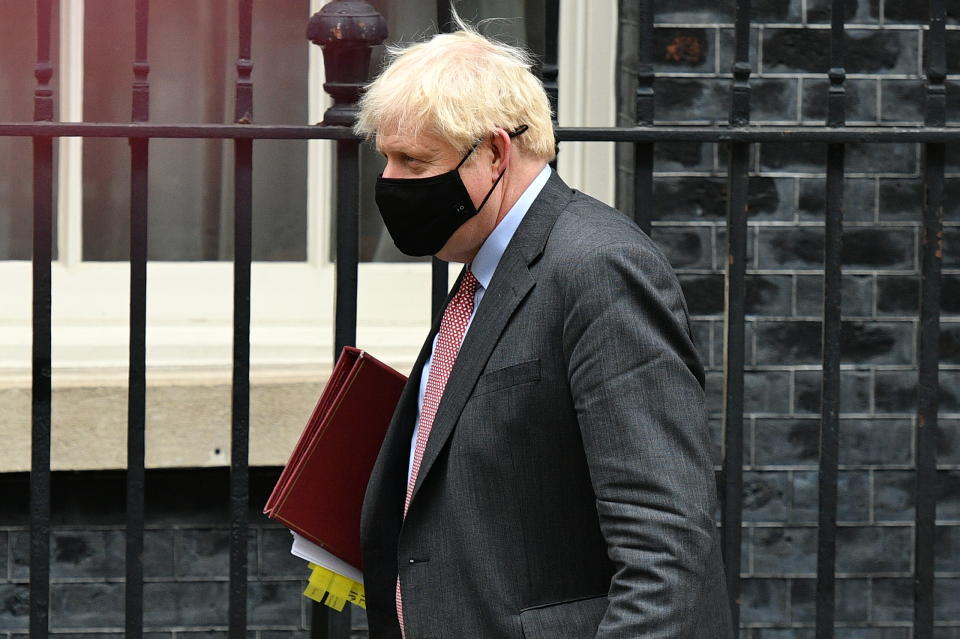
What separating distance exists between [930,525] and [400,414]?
1201 mm

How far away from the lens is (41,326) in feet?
8.62

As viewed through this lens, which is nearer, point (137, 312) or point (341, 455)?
point (341, 455)

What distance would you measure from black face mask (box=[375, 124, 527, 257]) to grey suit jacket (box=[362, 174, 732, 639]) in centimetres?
9

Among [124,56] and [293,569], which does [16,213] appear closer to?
[124,56]

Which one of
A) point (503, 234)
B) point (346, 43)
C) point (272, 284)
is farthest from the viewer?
point (272, 284)

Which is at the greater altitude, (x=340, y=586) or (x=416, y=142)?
(x=416, y=142)

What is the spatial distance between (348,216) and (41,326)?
598mm

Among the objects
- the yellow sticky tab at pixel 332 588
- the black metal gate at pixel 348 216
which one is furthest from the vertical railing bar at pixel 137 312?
the yellow sticky tab at pixel 332 588

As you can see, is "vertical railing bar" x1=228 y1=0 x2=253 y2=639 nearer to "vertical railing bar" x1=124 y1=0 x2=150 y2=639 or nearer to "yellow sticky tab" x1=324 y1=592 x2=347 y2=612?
"vertical railing bar" x1=124 y1=0 x2=150 y2=639

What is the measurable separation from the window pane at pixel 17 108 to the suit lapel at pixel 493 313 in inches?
106

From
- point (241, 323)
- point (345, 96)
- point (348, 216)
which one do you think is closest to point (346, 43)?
point (345, 96)

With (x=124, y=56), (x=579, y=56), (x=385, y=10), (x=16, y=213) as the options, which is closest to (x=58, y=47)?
(x=124, y=56)

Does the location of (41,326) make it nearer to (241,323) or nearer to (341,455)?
(241,323)

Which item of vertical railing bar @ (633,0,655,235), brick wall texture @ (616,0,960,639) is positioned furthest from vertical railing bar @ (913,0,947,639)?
brick wall texture @ (616,0,960,639)
